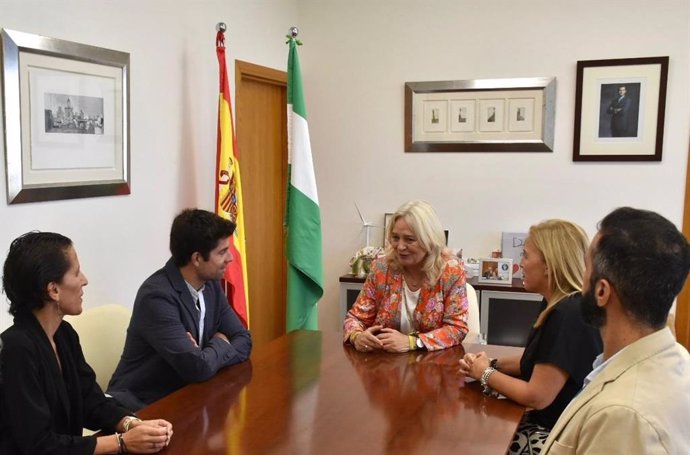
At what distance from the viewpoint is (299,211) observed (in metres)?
3.83

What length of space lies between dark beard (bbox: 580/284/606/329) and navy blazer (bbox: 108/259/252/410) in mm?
1248

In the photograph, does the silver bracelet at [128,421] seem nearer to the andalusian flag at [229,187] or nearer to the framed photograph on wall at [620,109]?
the andalusian flag at [229,187]

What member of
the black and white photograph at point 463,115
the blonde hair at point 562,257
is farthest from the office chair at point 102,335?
the black and white photograph at point 463,115

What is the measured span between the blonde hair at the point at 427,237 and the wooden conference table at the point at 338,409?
1.20ft

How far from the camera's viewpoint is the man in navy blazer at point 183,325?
2.14m

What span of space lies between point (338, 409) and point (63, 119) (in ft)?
5.35

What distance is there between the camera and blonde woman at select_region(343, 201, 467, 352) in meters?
2.57

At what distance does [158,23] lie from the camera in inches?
124

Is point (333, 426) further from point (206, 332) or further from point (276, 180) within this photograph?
point (276, 180)

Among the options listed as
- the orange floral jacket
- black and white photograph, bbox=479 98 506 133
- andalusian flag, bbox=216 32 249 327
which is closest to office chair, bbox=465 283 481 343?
the orange floral jacket

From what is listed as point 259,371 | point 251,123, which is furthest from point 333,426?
point 251,123

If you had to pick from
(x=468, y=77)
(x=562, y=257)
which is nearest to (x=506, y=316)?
(x=468, y=77)

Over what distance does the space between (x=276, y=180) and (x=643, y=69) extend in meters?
2.48

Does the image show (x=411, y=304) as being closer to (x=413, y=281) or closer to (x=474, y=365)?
(x=413, y=281)
